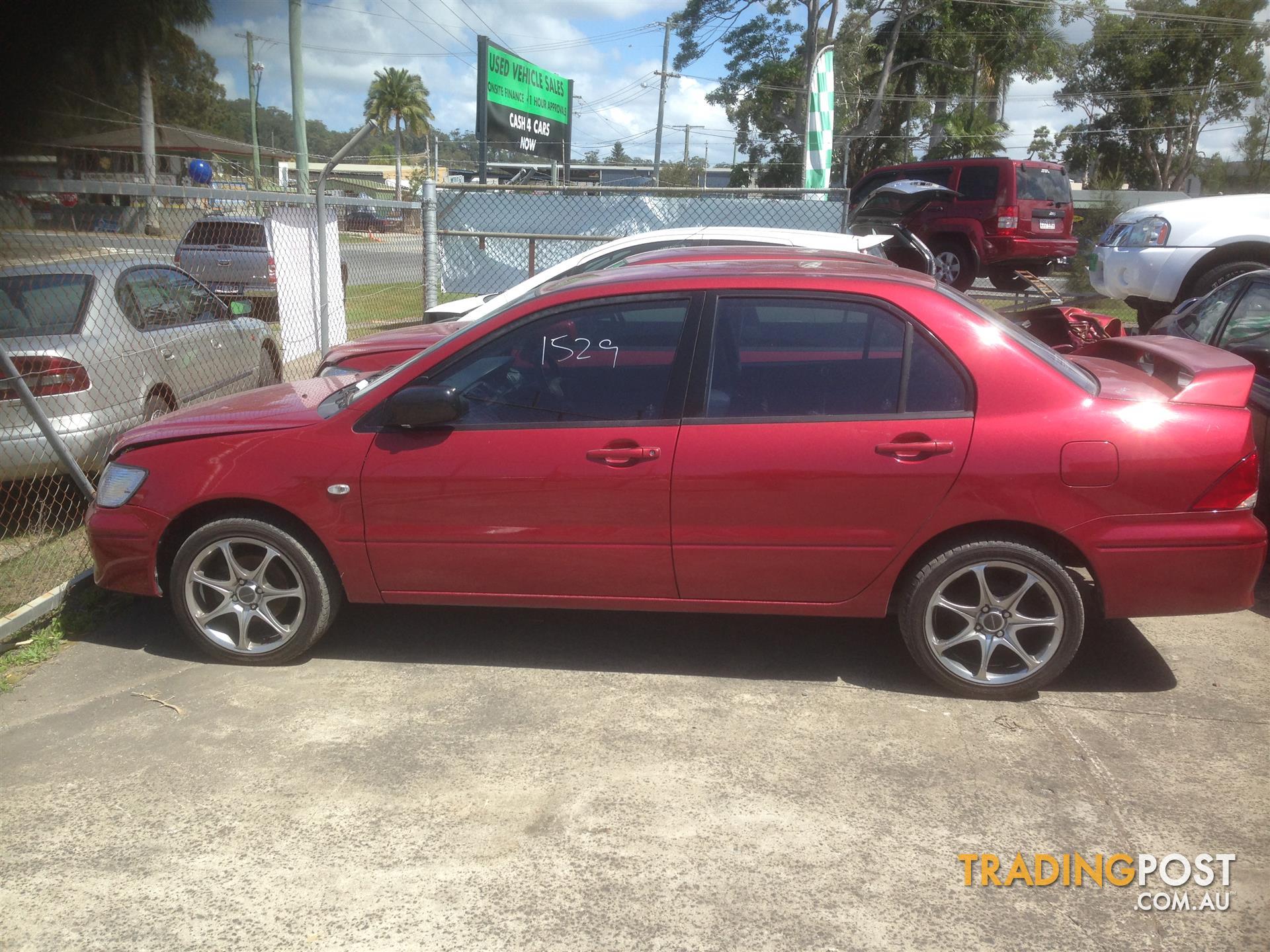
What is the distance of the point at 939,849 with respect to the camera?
3.14 metres

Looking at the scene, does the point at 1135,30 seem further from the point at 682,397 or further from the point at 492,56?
the point at 682,397

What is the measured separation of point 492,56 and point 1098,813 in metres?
13.4

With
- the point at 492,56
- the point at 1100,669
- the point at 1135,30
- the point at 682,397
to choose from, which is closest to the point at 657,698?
the point at 682,397

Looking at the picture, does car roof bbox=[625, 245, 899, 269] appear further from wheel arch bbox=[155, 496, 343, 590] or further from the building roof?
the building roof

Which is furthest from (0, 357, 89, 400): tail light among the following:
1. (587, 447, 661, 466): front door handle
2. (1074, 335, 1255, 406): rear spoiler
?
(1074, 335, 1255, 406): rear spoiler

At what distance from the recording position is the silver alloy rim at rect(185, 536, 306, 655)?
4.30 metres

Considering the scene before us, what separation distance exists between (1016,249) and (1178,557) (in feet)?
45.5

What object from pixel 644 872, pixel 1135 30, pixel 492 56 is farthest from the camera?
pixel 1135 30

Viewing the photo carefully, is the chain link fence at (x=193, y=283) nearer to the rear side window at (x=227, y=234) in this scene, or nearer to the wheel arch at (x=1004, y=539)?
the rear side window at (x=227, y=234)

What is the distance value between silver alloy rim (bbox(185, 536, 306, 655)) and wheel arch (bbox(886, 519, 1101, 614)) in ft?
8.18

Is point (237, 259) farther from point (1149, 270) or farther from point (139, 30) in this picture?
point (1149, 270)

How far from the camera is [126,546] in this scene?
4.34m

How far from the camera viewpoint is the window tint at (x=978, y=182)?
55.0 feet

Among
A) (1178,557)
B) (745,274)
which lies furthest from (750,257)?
(1178,557)
